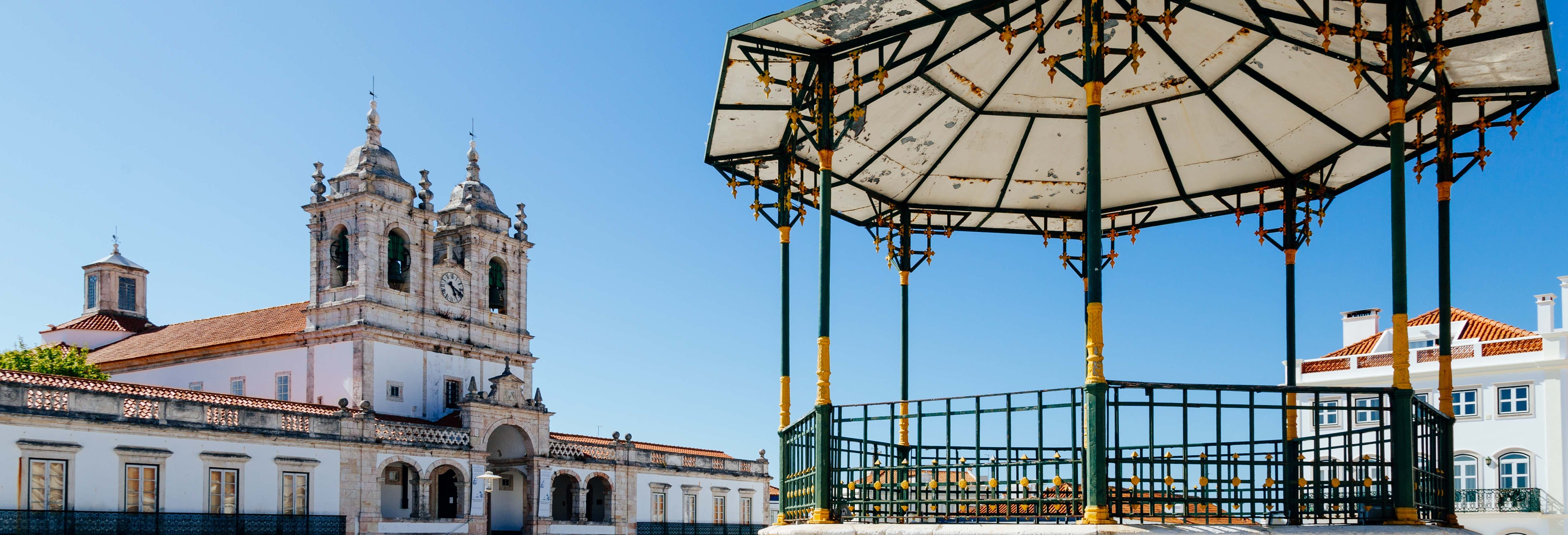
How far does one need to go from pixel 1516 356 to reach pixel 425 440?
36882 mm

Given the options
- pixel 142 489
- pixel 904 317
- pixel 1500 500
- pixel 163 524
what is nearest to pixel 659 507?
pixel 163 524

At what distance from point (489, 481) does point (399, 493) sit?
14.1 feet

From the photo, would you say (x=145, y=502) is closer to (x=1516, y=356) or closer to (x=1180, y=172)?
(x=1180, y=172)

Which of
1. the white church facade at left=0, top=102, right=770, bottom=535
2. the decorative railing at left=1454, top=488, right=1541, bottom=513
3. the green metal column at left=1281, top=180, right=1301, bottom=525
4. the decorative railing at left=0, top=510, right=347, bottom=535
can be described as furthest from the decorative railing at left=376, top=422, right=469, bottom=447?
the green metal column at left=1281, top=180, right=1301, bottom=525

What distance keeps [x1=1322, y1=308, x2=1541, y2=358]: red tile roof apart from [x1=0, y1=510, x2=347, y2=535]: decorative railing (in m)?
33.3

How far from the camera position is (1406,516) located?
27.7 ft

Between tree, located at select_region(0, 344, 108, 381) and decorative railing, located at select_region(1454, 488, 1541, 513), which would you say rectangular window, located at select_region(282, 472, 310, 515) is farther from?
decorative railing, located at select_region(1454, 488, 1541, 513)

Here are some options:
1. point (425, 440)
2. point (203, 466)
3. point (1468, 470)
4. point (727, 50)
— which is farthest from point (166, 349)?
point (727, 50)

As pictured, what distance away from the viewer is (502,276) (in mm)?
61000

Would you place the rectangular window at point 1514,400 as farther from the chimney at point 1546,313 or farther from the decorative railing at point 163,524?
the decorative railing at point 163,524

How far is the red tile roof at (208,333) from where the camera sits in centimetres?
5594

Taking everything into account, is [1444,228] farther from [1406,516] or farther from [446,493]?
[446,493]

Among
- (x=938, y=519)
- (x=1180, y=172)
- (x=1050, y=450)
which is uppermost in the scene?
(x=1180, y=172)

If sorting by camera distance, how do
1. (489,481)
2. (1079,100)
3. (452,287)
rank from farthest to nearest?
(452,287)
(489,481)
(1079,100)
